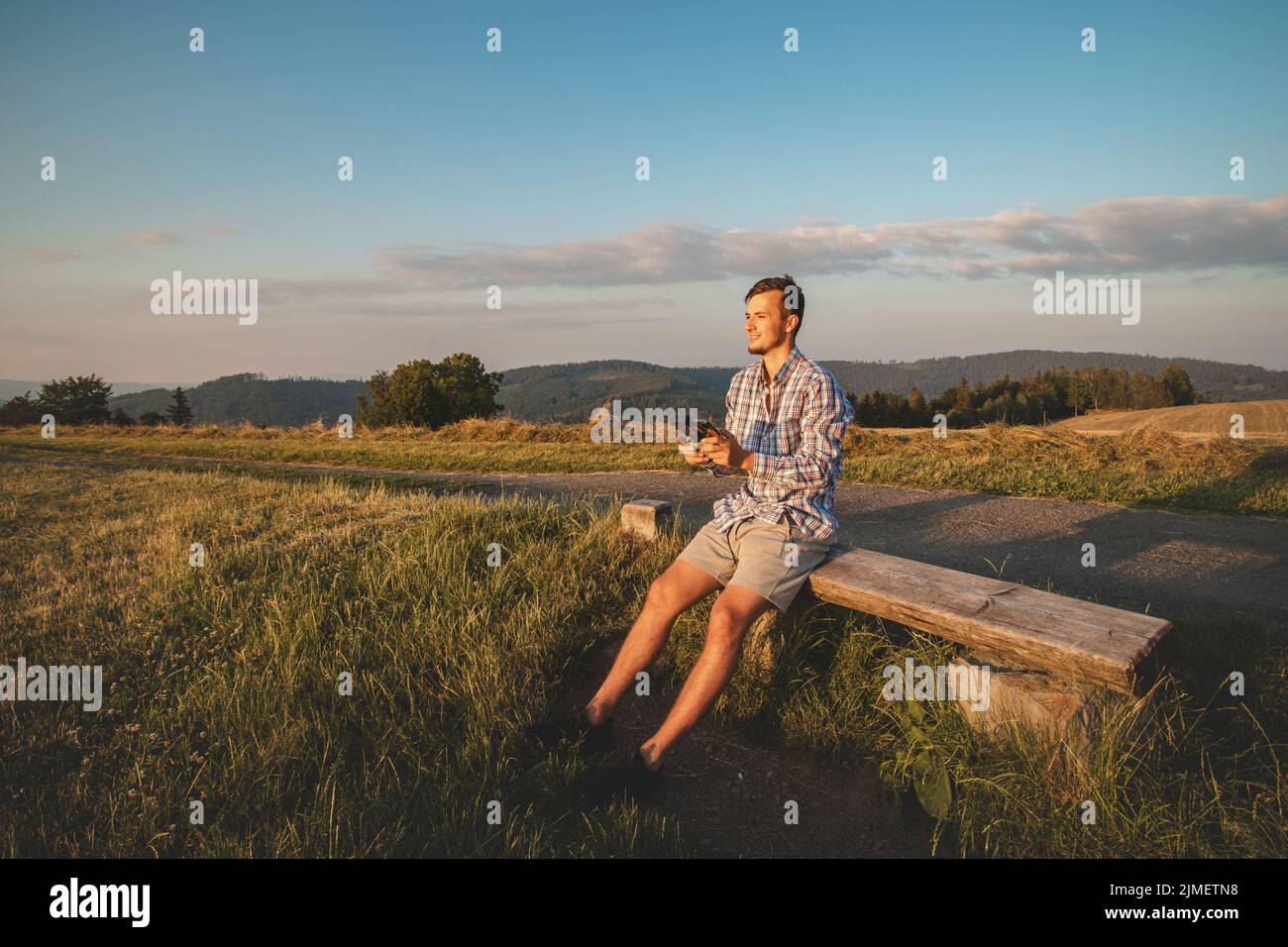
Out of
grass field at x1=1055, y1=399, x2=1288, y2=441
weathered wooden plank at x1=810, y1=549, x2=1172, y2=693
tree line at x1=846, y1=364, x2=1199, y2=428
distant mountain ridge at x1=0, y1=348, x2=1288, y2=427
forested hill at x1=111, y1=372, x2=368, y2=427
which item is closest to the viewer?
weathered wooden plank at x1=810, y1=549, x2=1172, y2=693

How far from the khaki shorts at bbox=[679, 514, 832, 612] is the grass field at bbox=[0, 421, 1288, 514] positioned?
5.44 metres

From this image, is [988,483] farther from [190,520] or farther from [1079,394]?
[1079,394]

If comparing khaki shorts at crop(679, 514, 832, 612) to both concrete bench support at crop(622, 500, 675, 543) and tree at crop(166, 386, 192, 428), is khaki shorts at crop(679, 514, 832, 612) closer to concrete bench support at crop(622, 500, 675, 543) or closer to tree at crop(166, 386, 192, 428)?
concrete bench support at crop(622, 500, 675, 543)

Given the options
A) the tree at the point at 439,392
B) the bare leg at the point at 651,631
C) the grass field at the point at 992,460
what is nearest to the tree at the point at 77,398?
the tree at the point at 439,392

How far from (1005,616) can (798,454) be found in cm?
116

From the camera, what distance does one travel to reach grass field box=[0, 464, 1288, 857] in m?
2.63

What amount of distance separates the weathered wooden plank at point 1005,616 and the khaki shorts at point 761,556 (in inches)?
6.4

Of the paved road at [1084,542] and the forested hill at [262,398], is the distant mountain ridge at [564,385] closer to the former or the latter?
the forested hill at [262,398]

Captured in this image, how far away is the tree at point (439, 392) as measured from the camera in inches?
1485

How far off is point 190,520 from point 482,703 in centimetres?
491

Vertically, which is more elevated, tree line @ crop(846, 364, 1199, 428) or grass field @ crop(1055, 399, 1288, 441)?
tree line @ crop(846, 364, 1199, 428)
